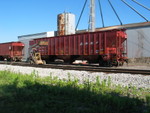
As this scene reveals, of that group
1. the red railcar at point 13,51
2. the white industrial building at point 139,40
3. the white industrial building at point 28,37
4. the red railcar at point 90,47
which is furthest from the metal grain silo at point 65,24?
the white industrial building at point 139,40

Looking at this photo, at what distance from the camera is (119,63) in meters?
17.4

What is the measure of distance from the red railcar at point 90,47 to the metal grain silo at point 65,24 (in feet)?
40.2

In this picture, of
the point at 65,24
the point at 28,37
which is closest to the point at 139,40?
the point at 65,24

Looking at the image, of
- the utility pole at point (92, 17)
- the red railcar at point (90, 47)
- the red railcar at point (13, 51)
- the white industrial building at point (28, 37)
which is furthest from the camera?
the white industrial building at point (28, 37)

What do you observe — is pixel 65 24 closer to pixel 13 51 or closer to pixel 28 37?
pixel 13 51

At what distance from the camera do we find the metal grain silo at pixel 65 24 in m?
35.3

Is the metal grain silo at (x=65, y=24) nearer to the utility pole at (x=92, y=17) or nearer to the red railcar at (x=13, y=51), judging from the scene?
the utility pole at (x=92, y=17)

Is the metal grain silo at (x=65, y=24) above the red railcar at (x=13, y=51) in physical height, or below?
above

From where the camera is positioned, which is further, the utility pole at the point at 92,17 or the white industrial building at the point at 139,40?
the utility pole at the point at 92,17

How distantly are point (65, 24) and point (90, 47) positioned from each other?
58.6 ft

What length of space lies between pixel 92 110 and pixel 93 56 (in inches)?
584

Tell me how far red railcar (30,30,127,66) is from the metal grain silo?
12266 mm

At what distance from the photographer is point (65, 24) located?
35562mm

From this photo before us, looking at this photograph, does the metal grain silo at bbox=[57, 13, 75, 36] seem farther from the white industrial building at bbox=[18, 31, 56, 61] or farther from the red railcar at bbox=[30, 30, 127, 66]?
the red railcar at bbox=[30, 30, 127, 66]
